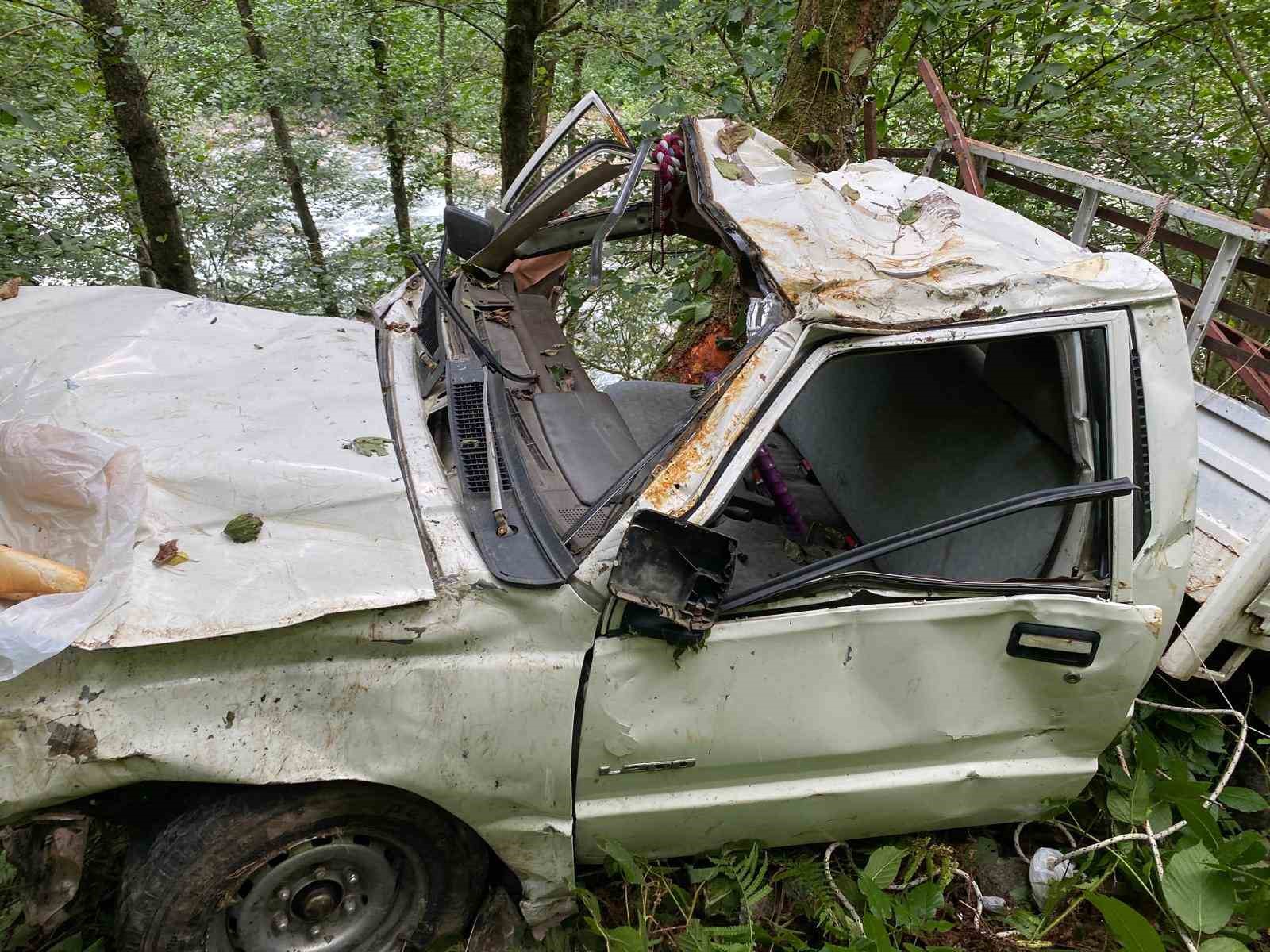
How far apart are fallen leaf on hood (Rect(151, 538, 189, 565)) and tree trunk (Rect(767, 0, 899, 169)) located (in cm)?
374

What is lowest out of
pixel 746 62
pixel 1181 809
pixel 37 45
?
pixel 1181 809

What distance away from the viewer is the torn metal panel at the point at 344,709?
1.58 metres

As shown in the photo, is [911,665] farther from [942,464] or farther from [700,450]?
[942,464]

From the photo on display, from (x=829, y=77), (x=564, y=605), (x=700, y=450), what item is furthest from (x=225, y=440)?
(x=829, y=77)

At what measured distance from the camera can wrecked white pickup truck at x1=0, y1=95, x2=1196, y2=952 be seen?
1673 mm

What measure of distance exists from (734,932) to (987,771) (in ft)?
2.64

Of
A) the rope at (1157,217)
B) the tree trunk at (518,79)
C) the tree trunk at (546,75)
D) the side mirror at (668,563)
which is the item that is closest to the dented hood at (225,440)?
the side mirror at (668,563)

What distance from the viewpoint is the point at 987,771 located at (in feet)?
7.25

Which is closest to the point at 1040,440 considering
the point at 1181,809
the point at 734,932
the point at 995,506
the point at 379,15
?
the point at 995,506

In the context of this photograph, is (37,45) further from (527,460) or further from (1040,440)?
(1040,440)

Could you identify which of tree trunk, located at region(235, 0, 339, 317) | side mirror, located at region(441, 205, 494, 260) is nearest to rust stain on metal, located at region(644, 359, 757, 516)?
side mirror, located at region(441, 205, 494, 260)

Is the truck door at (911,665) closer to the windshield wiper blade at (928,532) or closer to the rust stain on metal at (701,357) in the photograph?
the windshield wiper blade at (928,532)

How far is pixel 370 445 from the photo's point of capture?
205 centimetres

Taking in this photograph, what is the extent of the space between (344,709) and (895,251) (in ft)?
5.83
